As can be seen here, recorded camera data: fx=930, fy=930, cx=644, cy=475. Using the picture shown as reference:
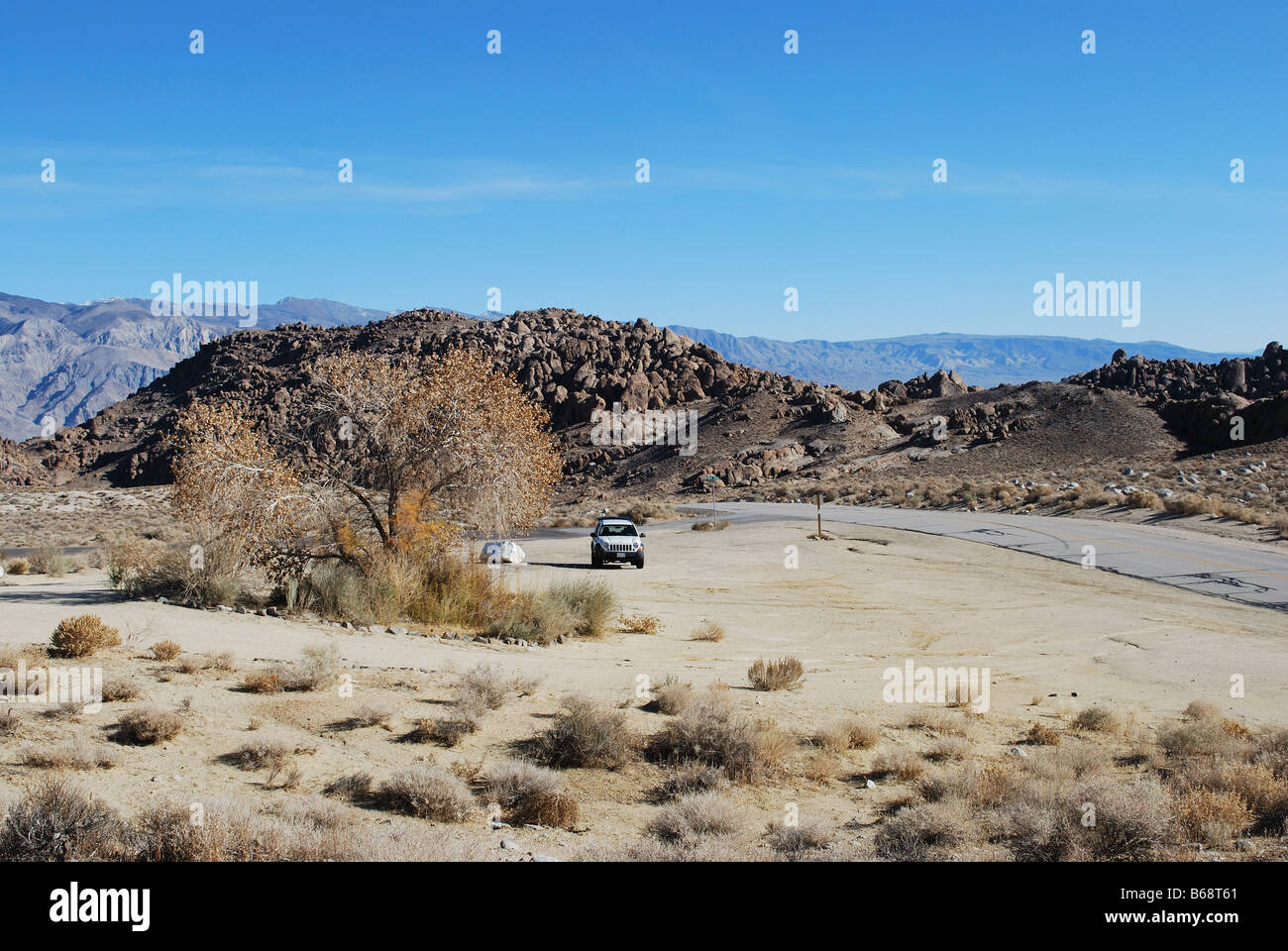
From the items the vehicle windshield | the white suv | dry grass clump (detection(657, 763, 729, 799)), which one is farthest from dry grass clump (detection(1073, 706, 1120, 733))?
the vehicle windshield

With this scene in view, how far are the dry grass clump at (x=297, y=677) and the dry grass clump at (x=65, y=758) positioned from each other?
250 cm

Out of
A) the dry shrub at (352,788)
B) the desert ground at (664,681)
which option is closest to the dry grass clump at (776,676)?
the desert ground at (664,681)

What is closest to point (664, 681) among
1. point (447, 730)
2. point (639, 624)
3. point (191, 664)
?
point (447, 730)

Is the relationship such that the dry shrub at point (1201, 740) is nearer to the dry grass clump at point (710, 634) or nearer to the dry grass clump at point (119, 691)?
the dry grass clump at point (710, 634)

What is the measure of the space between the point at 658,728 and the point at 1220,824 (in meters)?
5.27

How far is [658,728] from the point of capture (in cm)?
1023

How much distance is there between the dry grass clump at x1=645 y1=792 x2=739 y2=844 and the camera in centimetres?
738

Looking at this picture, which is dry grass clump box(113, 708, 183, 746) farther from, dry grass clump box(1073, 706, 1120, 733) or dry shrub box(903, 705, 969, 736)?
dry grass clump box(1073, 706, 1120, 733)

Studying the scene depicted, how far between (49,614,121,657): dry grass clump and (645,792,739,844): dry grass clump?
7722 mm

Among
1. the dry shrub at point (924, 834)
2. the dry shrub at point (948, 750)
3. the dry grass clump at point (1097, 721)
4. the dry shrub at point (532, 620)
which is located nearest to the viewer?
the dry shrub at point (924, 834)

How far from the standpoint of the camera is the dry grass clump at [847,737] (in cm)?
986

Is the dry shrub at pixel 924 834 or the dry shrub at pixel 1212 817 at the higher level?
the dry shrub at pixel 1212 817

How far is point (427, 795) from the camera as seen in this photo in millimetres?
7680
